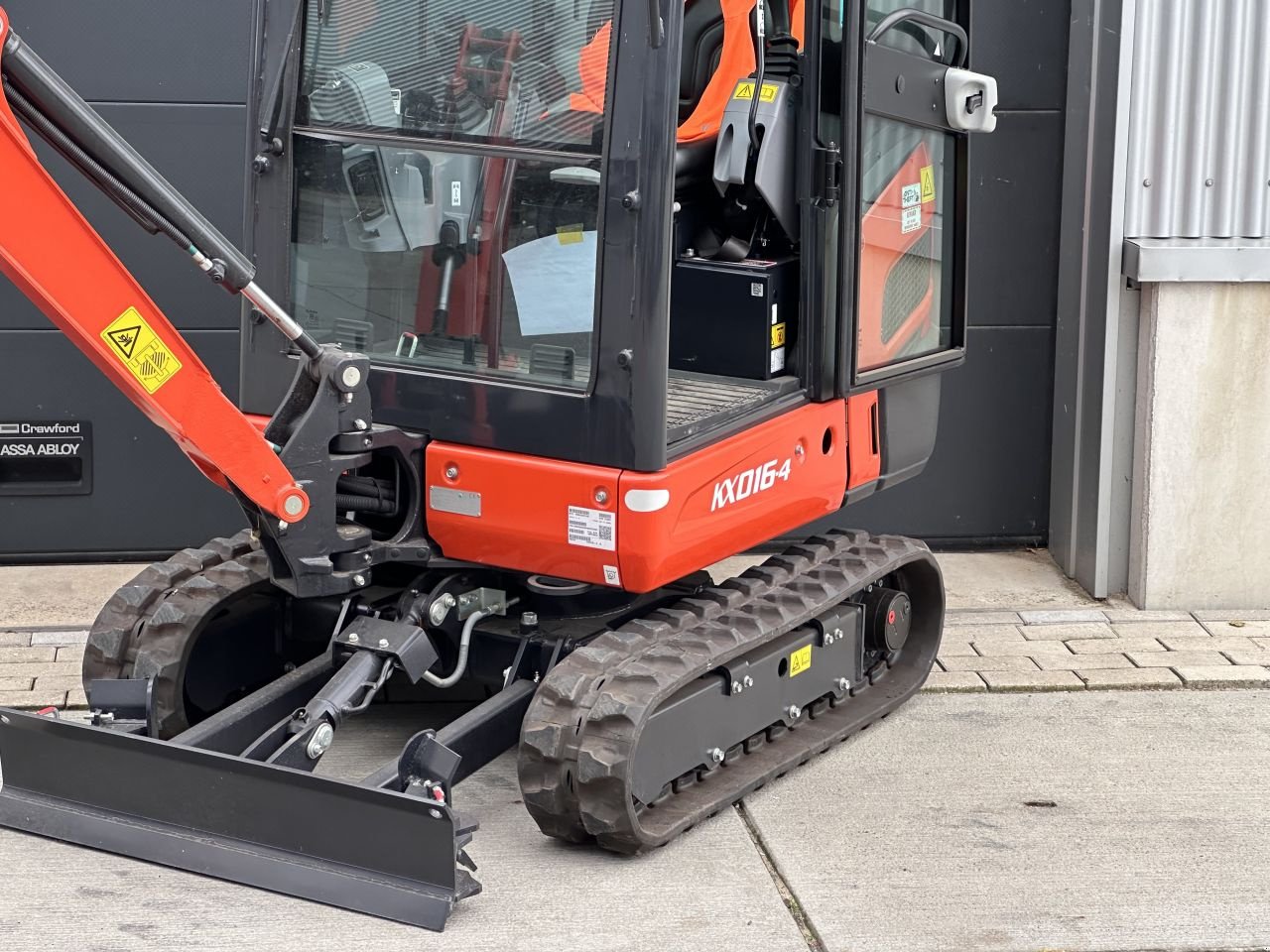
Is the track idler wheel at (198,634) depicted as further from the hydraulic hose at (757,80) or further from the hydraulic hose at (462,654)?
the hydraulic hose at (757,80)

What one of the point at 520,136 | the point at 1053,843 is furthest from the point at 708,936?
the point at 520,136

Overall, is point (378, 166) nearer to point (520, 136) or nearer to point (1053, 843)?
point (520, 136)

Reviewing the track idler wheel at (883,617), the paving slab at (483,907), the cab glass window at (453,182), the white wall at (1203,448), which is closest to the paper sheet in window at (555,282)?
the cab glass window at (453,182)

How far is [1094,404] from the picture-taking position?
6539mm

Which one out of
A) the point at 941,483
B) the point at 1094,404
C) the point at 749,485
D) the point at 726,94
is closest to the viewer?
the point at 749,485

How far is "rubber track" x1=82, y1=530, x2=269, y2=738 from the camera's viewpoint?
15.5 ft

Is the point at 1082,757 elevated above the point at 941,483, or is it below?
below

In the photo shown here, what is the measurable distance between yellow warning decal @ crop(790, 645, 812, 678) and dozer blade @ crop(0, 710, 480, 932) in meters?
1.32

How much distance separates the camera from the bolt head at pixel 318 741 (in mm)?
4167

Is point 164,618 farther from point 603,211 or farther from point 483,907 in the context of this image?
point 603,211

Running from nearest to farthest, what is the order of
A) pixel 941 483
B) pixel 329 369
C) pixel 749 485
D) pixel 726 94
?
pixel 329 369, pixel 749 485, pixel 726 94, pixel 941 483

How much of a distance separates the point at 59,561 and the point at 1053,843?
13.3ft

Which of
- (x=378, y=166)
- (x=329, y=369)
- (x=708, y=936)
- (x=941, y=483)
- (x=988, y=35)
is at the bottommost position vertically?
(x=708, y=936)

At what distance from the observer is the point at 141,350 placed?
3.96m
